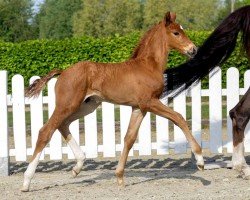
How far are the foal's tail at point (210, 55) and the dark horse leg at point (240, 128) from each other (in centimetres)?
58

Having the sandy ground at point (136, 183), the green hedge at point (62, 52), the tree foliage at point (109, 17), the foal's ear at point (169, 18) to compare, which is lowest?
the sandy ground at point (136, 183)

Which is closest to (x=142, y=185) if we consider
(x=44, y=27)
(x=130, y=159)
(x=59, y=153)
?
(x=59, y=153)

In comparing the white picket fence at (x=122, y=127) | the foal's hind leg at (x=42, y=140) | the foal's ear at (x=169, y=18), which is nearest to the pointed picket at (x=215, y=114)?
the white picket fence at (x=122, y=127)

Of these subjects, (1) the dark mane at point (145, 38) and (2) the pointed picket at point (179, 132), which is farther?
(2) the pointed picket at point (179, 132)

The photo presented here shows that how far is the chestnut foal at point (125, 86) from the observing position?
594cm

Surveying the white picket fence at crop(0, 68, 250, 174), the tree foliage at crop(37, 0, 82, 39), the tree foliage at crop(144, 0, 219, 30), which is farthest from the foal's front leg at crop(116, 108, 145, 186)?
the tree foliage at crop(37, 0, 82, 39)

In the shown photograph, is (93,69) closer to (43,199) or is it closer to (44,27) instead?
(43,199)

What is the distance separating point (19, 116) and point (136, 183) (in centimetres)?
210

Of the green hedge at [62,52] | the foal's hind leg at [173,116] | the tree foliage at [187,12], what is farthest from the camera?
the tree foliage at [187,12]

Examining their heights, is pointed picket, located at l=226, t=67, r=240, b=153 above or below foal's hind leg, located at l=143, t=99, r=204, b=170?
above

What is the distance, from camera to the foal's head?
6.05 metres

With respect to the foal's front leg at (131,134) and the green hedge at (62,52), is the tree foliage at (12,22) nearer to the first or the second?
the green hedge at (62,52)

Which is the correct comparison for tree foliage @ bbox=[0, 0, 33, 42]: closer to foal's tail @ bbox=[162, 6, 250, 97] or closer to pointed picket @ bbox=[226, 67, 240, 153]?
pointed picket @ bbox=[226, 67, 240, 153]

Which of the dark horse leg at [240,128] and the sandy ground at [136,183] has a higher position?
the dark horse leg at [240,128]
